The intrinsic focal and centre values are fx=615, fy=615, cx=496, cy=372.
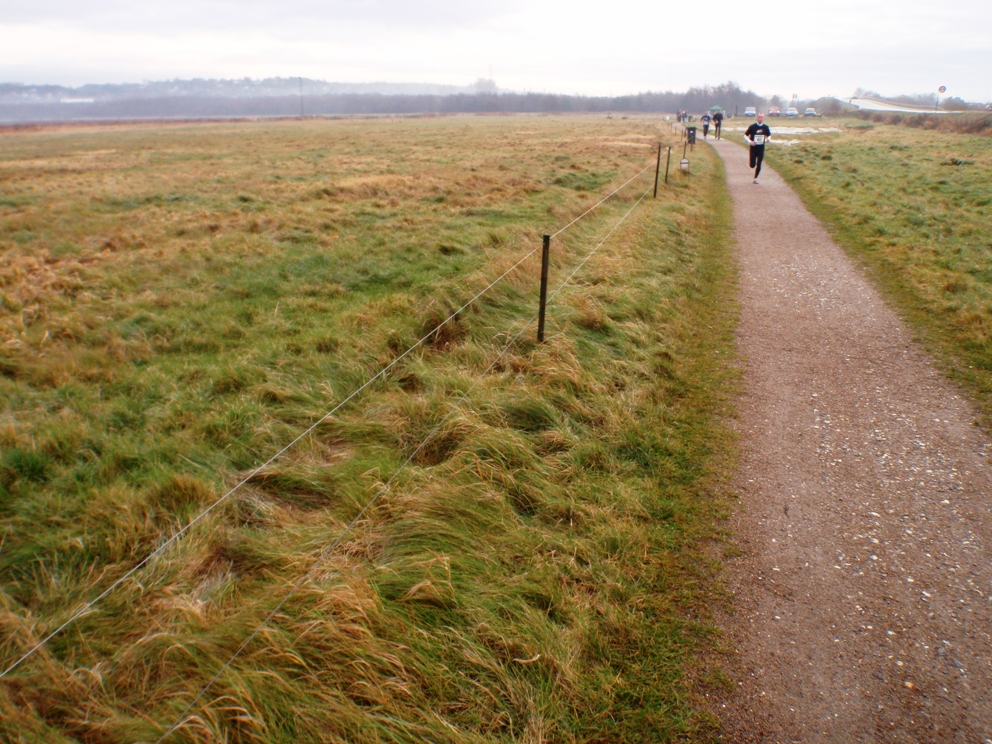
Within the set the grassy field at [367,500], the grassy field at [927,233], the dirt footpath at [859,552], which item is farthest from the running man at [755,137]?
the dirt footpath at [859,552]

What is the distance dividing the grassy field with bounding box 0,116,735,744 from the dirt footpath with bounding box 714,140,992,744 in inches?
11.1

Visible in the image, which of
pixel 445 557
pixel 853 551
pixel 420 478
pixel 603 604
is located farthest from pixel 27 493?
pixel 853 551

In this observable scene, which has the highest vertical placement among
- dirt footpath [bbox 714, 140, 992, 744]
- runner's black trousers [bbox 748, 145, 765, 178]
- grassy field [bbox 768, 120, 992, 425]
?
runner's black trousers [bbox 748, 145, 765, 178]

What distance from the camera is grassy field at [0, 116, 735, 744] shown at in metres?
2.67

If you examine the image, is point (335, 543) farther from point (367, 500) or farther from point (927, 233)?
point (927, 233)

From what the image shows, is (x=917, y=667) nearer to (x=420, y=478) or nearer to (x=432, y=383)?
(x=420, y=478)

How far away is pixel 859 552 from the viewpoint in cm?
358

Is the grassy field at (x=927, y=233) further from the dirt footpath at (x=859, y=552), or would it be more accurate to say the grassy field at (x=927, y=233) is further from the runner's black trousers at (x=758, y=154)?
the runner's black trousers at (x=758, y=154)

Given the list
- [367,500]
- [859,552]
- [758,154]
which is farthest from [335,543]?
[758,154]

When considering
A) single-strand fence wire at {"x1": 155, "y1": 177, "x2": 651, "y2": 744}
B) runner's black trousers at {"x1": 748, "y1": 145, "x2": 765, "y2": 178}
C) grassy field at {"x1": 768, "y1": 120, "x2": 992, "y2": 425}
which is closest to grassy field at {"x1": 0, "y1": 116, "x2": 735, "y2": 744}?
single-strand fence wire at {"x1": 155, "y1": 177, "x2": 651, "y2": 744}

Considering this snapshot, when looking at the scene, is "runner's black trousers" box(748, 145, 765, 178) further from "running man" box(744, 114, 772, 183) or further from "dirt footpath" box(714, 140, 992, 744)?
"dirt footpath" box(714, 140, 992, 744)

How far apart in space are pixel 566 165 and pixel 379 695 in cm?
2386

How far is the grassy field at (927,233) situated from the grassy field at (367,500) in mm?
2342

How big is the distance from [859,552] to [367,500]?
2980mm
